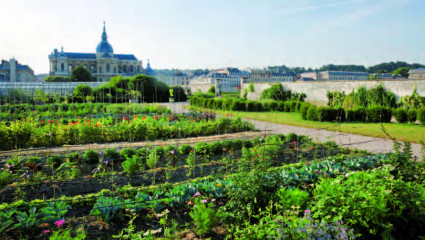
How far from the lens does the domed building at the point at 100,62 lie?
70.7 m

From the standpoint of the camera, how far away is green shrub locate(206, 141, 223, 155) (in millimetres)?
6017

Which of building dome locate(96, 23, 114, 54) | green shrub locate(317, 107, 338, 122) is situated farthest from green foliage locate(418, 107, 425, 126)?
building dome locate(96, 23, 114, 54)

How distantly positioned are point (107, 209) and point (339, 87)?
16.4 m

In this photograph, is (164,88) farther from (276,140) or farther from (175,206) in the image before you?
(175,206)

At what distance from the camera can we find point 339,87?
663 inches

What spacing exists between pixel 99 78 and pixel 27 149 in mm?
69446

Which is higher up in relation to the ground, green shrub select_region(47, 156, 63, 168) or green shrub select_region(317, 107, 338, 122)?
green shrub select_region(317, 107, 338, 122)

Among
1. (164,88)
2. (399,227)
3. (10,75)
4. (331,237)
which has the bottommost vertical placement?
(399,227)

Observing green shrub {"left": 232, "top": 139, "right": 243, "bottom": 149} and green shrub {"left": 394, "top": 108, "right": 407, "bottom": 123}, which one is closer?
green shrub {"left": 232, "top": 139, "right": 243, "bottom": 149}

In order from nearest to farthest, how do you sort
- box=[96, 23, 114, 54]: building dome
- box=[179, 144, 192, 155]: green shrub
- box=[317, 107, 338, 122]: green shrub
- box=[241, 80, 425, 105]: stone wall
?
box=[179, 144, 192, 155]: green shrub → box=[317, 107, 338, 122]: green shrub → box=[241, 80, 425, 105]: stone wall → box=[96, 23, 114, 54]: building dome

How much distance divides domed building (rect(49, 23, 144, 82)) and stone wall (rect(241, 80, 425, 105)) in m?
55.1

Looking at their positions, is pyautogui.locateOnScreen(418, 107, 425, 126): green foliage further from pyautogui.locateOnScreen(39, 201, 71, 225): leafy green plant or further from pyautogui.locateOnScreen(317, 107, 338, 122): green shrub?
pyautogui.locateOnScreen(39, 201, 71, 225): leafy green plant

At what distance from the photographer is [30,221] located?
8.67ft

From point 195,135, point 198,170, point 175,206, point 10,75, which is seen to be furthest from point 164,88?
point 10,75
